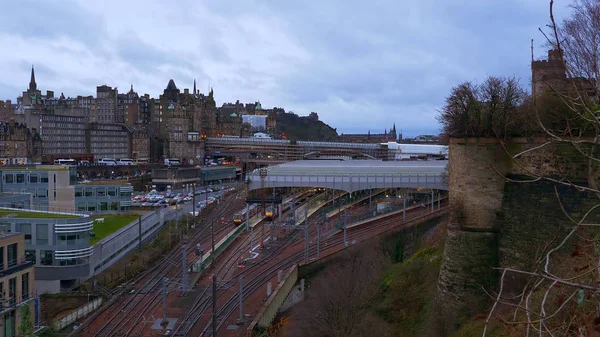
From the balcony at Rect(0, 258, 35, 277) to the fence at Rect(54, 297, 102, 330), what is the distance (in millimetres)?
2057

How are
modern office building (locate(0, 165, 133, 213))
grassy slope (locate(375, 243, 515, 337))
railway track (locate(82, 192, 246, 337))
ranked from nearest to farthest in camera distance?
grassy slope (locate(375, 243, 515, 337)) < railway track (locate(82, 192, 246, 337)) < modern office building (locate(0, 165, 133, 213))

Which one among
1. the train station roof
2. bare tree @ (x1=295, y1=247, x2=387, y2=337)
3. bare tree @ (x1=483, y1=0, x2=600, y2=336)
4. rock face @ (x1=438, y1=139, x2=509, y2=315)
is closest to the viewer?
bare tree @ (x1=483, y1=0, x2=600, y2=336)

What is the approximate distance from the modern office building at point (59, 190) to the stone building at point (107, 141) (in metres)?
51.8

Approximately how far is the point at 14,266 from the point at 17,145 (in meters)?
57.5

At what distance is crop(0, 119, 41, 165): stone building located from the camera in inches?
2633

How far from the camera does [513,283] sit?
11484mm

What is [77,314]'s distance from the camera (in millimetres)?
→ 19188

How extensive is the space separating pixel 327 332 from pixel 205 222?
22719 mm

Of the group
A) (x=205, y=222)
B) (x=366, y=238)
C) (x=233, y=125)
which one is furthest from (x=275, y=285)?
(x=233, y=125)

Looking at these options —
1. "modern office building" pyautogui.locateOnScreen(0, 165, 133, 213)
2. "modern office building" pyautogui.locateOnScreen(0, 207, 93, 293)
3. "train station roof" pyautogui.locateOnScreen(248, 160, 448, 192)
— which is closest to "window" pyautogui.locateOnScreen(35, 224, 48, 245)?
"modern office building" pyautogui.locateOnScreen(0, 207, 93, 293)

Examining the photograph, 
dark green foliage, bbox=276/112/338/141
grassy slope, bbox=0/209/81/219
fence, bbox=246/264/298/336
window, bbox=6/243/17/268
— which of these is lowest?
fence, bbox=246/264/298/336

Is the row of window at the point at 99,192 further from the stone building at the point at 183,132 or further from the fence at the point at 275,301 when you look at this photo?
the stone building at the point at 183,132

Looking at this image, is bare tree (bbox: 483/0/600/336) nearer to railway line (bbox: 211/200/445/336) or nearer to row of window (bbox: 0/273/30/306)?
railway line (bbox: 211/200/445/336)

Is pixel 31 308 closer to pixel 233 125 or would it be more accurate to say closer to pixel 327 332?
pixel 327 332
